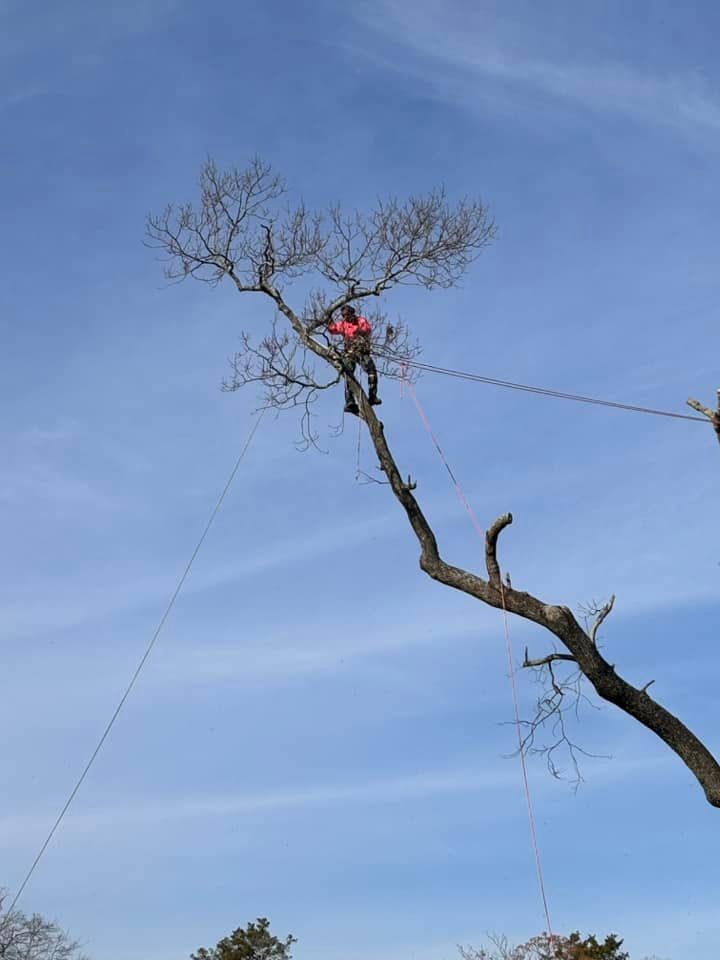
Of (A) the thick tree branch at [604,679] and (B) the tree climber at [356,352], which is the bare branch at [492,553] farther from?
(B) the tree climber at [356,352]

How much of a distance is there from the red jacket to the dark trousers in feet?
0.55

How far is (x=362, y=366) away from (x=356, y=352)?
0.52 ft

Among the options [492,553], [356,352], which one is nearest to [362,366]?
[356,352]

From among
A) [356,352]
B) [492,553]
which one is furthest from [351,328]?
[492,553]

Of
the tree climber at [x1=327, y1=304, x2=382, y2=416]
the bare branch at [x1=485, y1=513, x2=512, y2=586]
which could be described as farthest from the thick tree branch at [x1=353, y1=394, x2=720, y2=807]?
the tree climber at [x1=327, y1=304, x2=382, y2=416]

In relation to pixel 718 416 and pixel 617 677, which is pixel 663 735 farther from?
pixel 718 416

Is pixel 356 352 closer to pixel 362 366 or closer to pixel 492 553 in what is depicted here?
pixel 362 366

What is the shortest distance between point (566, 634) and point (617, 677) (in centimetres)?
54

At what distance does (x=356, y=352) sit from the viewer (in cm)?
1256

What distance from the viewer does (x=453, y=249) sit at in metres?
13.3

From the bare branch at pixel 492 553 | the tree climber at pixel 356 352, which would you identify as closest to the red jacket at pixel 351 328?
the tree climber at pixel 356 352

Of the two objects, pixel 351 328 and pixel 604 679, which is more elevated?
pixel 351 328

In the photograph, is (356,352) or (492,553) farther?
(356,352)

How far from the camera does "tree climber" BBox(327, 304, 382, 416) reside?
12.5 m
